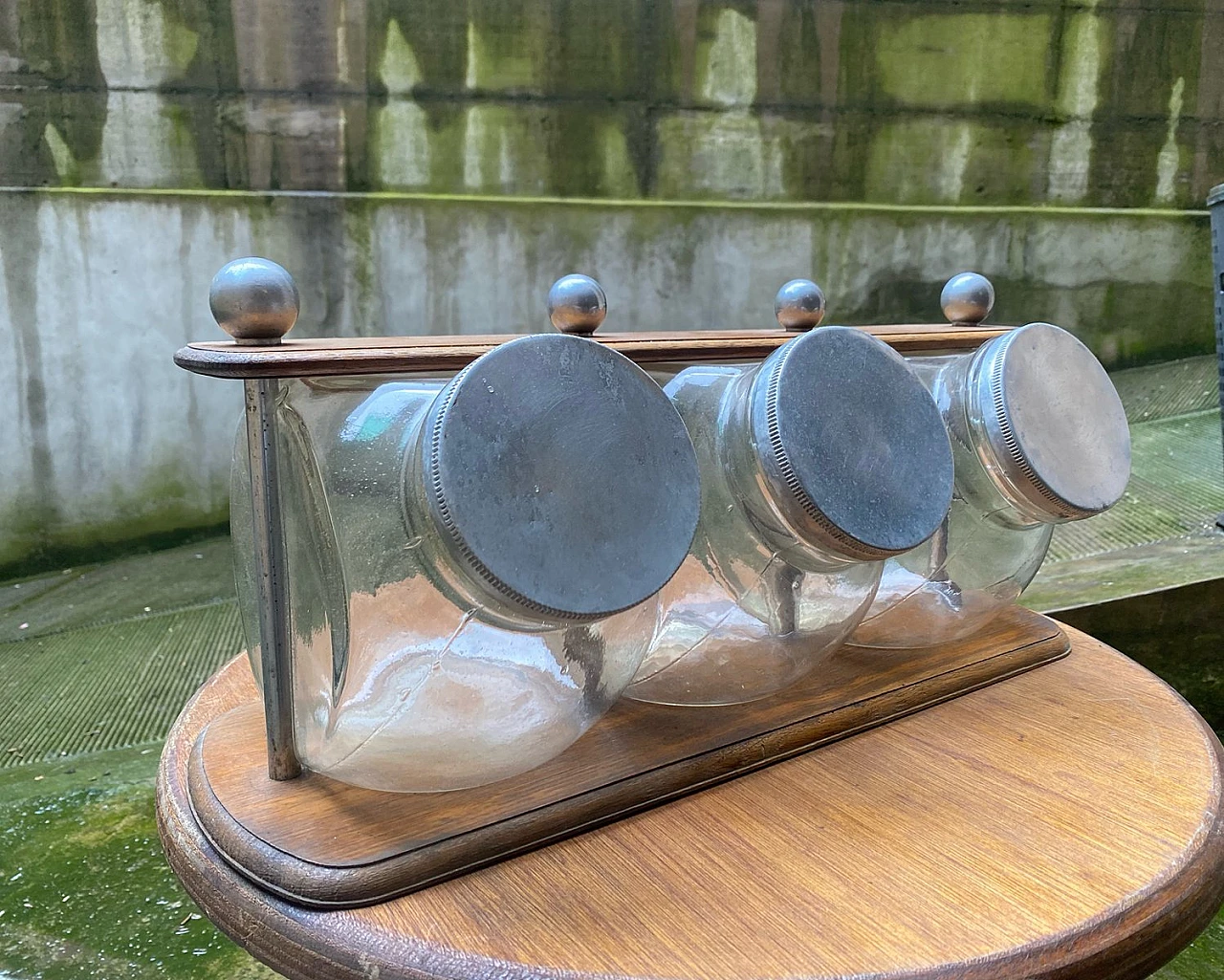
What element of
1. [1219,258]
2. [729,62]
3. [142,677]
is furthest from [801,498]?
[729,62]

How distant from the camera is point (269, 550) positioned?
47 cm

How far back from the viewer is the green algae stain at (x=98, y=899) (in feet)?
3.55

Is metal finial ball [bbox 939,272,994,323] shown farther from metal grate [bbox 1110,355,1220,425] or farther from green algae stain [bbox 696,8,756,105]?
metal grate [bbox 1110,355,1220,425]

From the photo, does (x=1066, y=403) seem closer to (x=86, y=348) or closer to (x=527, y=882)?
(x=527, y=882)

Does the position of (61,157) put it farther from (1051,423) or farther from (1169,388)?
(1169,388)

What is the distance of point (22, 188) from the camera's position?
2.16 m

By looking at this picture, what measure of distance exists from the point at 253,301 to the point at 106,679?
5.01ft

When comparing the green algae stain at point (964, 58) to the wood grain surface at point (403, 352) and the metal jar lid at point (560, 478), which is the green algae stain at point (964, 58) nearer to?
the wood grain surface at point (403, 352)

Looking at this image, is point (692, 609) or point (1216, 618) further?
point (1216, 618)

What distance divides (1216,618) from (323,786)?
4.78 ft

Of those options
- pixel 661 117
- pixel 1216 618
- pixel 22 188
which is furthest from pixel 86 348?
pixel 1216 618

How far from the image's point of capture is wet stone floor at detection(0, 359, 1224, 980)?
1.13 m

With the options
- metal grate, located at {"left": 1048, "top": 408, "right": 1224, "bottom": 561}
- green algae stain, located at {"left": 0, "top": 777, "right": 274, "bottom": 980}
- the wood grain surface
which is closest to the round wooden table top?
the wood grain surface

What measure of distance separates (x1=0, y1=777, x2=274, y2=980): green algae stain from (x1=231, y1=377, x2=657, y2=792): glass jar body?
789mm
